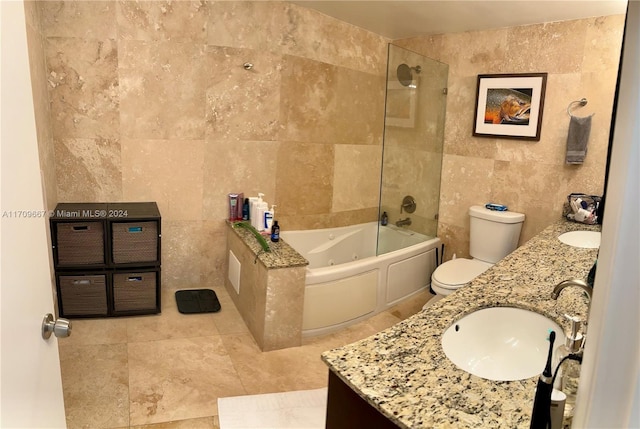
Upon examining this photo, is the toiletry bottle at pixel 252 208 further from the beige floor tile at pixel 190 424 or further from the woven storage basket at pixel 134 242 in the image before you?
the beige floor tile at pixel 190 424

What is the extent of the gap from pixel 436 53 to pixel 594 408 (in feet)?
13.3

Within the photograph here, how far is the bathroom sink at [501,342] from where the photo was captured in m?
1.61

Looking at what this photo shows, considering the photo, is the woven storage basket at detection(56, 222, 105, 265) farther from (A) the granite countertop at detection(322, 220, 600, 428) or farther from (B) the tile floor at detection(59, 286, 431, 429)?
(A) the granite countertop at detection(322, 220, 600, 428)

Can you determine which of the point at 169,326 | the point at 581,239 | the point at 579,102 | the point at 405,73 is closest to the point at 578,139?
the point at 579,102

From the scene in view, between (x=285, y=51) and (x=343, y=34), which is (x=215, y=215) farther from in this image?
(x=343, y=34)

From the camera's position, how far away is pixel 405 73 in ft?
12.0

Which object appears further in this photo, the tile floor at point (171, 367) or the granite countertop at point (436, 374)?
the tile floor at point (171, 367)

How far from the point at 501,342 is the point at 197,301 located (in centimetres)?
244

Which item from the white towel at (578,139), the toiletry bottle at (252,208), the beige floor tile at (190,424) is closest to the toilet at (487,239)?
the white towel at (578,139)

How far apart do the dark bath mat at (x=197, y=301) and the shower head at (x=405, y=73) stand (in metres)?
2.26

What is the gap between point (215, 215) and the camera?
3785mm

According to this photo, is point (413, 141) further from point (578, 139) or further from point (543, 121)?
point (578, 139)

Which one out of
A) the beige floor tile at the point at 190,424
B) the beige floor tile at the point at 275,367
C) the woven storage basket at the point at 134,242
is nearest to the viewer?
the beige floor tile at the point at 190,424

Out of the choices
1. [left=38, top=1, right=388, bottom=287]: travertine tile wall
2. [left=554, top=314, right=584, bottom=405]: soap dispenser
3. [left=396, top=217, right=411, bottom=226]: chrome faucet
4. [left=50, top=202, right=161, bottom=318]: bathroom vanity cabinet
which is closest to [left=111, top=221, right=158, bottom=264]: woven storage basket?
[left=50, top=202, right=161, bottom=318]: bathroom vanity cabinet
